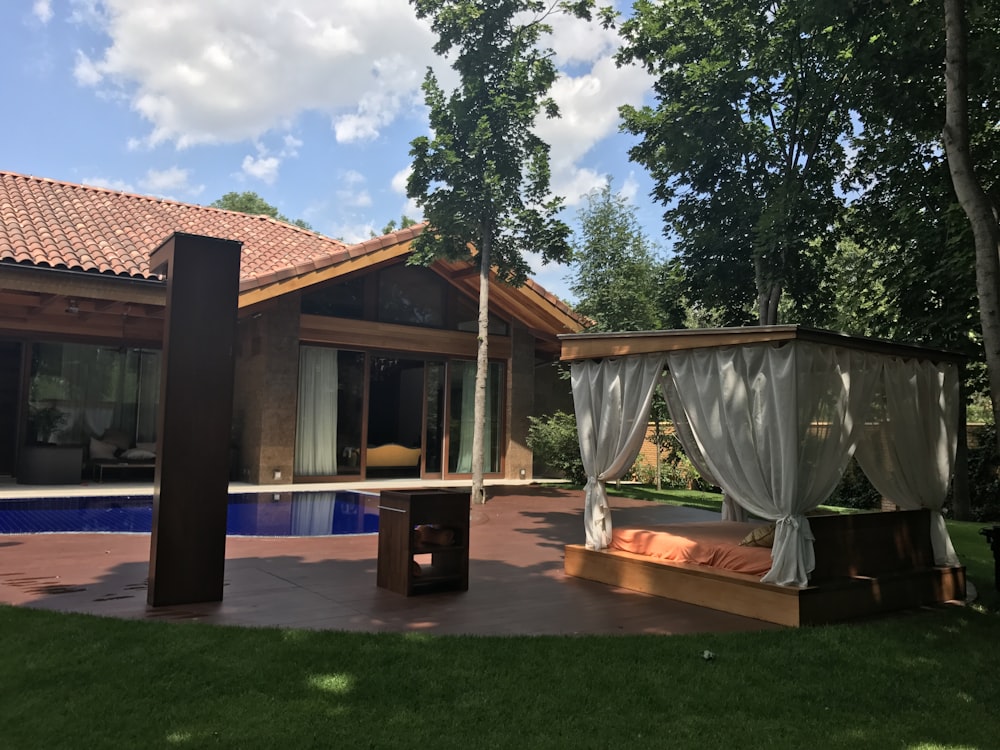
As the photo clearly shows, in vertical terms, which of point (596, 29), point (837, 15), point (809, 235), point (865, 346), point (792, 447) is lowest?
point (792, 447)

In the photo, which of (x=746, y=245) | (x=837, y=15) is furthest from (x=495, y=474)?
(x=837, y=15)

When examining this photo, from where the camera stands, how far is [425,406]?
14562 millimetres

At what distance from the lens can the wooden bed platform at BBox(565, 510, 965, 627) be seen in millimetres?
4977

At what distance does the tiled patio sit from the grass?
36cm

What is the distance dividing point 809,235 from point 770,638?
18.8 feet

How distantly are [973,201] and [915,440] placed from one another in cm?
209

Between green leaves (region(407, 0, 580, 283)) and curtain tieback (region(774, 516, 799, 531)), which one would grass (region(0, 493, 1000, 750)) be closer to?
curtain tieback (region(774, 516, 799, 531))

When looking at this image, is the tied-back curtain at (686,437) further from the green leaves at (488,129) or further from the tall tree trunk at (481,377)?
the green leaves at (488,129)

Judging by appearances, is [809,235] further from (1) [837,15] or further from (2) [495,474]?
(2) [495,474]

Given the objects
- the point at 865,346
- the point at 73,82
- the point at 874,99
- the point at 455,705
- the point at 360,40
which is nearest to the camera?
the point at 455,705

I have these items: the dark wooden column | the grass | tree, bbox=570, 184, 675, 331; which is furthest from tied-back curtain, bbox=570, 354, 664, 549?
tree, bbox=570, 184, 675, 331

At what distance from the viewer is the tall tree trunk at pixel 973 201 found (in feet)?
15.6

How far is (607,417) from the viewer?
6.41m

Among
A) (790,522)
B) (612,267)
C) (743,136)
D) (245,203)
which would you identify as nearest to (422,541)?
(790,522)
